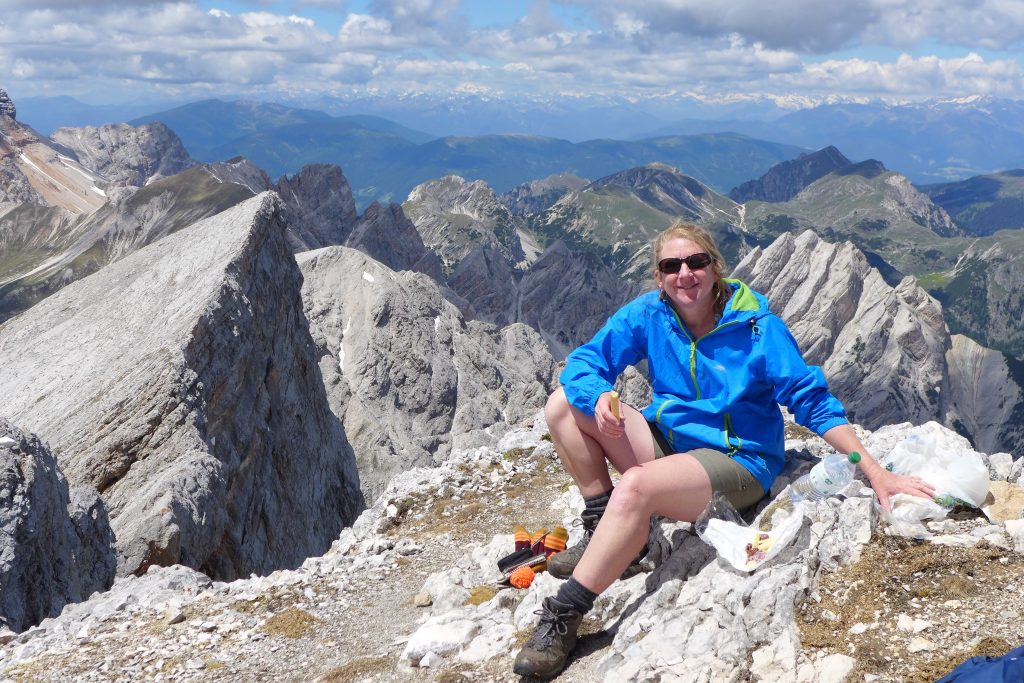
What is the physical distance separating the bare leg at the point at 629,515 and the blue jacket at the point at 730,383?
101 cm

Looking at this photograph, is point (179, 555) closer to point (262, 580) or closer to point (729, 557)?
point (262, 580)

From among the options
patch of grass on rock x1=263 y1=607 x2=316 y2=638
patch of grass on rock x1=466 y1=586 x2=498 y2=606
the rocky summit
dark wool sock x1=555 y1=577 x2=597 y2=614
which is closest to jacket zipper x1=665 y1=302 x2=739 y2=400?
the rocky summit

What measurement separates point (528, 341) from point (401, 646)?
13369cm

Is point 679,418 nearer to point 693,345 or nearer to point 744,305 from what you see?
Answer: point 693,345

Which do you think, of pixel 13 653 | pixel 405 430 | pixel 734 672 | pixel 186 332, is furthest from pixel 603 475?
pixel 405 430

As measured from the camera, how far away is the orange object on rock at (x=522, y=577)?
11656 mm

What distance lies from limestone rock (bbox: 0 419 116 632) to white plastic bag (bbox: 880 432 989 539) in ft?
52.6

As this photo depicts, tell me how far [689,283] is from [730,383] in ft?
4.45

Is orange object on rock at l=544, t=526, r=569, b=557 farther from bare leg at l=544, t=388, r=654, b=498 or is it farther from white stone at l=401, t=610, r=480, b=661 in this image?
bare leg at l=544, t=388, r=654, b=498

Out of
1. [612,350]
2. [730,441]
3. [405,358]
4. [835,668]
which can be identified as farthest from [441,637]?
[405,358]

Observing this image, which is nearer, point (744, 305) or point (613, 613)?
point (744, 305)

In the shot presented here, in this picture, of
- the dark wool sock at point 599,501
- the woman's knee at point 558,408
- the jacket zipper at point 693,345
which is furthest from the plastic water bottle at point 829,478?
the woman's knee at point 558,408

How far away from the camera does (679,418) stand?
980 cm

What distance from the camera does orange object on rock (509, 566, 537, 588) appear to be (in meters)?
11.7
